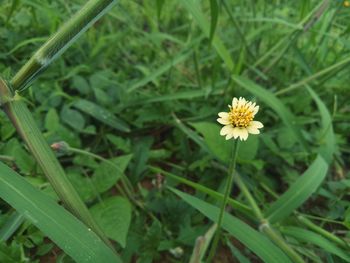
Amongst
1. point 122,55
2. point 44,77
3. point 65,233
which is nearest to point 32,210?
point 65,233

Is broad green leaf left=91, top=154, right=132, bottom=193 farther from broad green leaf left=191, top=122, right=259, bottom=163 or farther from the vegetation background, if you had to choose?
broad green leaf left=191, top=122, right=259, bottom=163

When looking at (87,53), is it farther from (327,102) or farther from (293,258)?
(293,258)

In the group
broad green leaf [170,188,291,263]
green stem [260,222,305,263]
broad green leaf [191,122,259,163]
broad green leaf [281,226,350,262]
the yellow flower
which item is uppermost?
broad green leaf [191,122,259,163]

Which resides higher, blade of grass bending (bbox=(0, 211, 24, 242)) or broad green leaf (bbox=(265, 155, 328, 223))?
broad green leaf (bbox=(265, 155, 328, 223))

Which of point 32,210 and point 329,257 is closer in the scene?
point 32,210

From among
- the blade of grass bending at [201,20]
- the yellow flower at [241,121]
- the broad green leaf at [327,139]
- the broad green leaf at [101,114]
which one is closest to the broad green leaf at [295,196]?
the broad green leaf at [327,139]

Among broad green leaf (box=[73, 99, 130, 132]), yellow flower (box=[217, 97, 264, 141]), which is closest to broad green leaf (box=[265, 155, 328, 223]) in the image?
yellow flower (box=[217, 97, 264, 141])

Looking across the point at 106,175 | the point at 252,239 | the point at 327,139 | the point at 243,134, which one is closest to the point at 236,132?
the point at 243,134

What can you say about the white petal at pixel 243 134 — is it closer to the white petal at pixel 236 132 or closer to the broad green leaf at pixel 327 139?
the white petal at pixel 236 132

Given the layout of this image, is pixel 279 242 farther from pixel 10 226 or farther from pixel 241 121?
pixel 10 226
